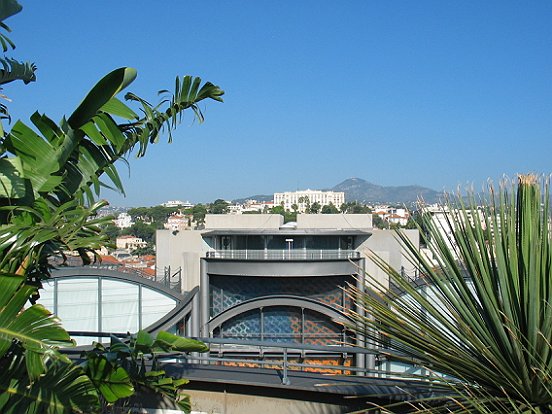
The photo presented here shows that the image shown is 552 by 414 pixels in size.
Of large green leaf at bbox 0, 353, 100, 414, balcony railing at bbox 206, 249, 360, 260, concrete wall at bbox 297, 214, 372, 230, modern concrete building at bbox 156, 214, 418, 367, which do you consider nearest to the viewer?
large green leaf at bbox 0, 353, 100, 414

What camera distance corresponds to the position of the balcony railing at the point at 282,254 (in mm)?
18266

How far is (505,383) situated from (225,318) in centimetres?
1575

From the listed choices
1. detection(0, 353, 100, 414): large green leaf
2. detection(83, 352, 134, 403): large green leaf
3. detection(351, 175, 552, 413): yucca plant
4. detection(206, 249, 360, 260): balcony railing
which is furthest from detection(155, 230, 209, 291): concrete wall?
detection(351, 175, 552, 413): yucca plant

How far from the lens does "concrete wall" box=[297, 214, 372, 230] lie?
2619cm

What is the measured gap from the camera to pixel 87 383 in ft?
10.7

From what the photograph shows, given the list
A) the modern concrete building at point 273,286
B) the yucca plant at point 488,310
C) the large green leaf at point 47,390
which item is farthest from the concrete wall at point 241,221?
the yucca plant at point 488,310

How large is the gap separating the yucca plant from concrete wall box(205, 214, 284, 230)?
22242mm

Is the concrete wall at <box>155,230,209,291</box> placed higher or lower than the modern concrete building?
higher

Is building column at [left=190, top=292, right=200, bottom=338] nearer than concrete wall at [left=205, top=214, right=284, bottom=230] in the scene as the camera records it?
Yes

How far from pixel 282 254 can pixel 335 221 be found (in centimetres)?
832

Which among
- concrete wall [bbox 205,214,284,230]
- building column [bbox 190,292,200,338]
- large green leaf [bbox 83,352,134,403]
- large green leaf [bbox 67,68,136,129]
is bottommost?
building column [bbox 190,292,200,338]

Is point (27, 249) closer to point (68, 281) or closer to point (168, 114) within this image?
point (168, 114)

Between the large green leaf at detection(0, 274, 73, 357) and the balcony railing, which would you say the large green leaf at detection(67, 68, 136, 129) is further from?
the balcony railing

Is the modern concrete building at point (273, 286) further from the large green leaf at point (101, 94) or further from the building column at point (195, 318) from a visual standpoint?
the large green leaf at point (101, 94)
